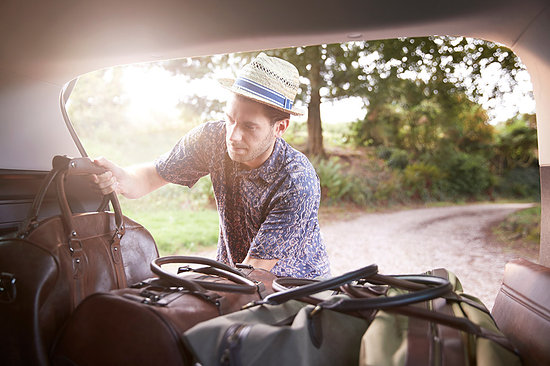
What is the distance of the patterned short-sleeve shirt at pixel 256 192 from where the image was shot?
79.0 inches

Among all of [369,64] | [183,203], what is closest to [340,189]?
[369,64]

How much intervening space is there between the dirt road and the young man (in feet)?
18.5

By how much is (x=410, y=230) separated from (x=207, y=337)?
949 centimetres

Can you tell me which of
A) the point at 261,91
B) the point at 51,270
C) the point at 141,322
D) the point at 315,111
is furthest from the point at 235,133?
the point at 315,111

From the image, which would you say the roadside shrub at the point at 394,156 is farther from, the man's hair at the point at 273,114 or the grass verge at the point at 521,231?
the man's hair at the point at 273,114

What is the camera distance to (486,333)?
0.91 metres

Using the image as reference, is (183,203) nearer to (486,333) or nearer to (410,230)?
(410,230)

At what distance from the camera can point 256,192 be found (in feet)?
6.86

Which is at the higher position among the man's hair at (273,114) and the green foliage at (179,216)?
the man's hair at (273,114)

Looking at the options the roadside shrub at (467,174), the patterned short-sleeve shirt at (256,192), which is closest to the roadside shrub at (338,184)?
the roadside shrub at (467,174)

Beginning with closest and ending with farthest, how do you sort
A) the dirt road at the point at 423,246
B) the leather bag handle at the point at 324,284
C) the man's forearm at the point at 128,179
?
1. the leather bag handle at the point at 324,284
2. the man's forearm at the point at 128,179
3. the dirt road at the point at 423,246

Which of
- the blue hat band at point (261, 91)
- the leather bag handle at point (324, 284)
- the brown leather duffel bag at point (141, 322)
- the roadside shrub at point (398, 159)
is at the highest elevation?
the roadside shrub at point (398, 159)

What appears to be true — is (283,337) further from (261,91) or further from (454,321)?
(261,91)

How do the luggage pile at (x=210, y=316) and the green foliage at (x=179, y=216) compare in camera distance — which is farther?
the green foliage at (x=179, y=216)
